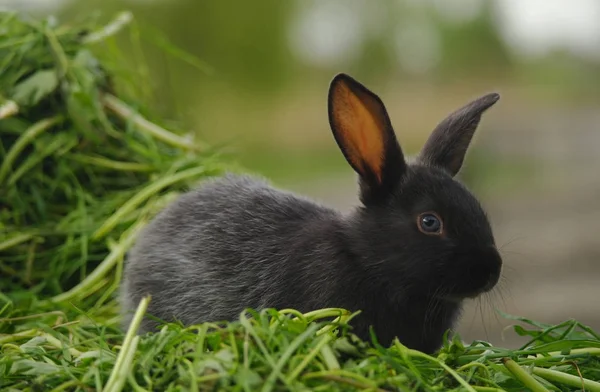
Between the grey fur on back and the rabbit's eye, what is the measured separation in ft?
0.84

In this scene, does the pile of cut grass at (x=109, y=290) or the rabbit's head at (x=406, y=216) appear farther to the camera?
the rabbit's head at (x=406, y=216)

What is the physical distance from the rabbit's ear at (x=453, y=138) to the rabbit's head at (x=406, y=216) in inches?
1.3

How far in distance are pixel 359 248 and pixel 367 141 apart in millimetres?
290

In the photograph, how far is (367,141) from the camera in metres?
2.20

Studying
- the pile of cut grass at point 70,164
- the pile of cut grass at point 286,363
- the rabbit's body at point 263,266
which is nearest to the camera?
the pile of cut grass at point 286,363

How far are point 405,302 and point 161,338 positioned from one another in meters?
0.70

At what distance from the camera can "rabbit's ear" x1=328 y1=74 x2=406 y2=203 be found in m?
2.16

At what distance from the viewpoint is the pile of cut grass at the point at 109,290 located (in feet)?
5.29

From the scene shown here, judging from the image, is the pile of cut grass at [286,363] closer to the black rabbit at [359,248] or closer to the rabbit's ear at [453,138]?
the black rabbit at [359,248]

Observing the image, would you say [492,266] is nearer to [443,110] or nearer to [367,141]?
[367,141]

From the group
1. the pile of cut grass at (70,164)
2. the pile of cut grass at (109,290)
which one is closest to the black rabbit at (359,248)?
the pile of cut grass at (109,290)

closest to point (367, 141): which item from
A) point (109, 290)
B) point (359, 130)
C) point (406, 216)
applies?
point (359, 130)

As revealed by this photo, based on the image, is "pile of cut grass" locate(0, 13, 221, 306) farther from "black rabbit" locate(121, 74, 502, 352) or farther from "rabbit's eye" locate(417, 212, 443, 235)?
"rabbit's eye" locate(417, 212, 443, 235)

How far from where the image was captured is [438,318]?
2229 mm
